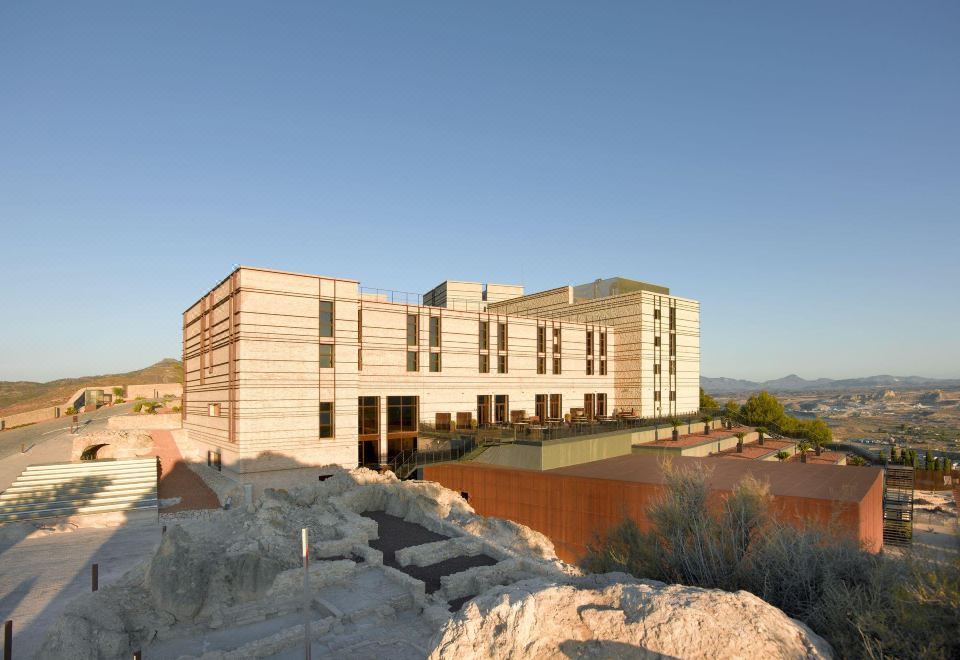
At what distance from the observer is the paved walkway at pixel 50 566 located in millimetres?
13414

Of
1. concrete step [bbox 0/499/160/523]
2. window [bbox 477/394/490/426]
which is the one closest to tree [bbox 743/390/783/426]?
window [bbox 477/394/490/426]

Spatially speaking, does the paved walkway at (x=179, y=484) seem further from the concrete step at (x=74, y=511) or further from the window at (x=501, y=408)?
the window at (x=501, y=408)

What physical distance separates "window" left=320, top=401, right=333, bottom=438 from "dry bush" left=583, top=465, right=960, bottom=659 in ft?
60.3

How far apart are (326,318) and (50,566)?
15815mm

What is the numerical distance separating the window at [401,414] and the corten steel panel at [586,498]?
3.39 m

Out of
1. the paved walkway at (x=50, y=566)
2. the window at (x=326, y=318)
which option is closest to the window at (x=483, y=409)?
the window at (x=326, y=318)

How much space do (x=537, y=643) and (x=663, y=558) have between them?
572cm

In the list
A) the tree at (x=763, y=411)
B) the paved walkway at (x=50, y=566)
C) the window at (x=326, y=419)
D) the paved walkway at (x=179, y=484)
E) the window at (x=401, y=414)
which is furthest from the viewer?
the tree at (x=763, y=411)

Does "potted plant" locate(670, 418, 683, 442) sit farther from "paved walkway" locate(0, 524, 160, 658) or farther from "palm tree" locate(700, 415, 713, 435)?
"paved walkway" locate(0, 524, 160, 658)

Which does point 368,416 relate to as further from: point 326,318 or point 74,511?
point 74,511

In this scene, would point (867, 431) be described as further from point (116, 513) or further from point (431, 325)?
point (116, 513)

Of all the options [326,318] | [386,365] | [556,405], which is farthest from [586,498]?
[326,318]

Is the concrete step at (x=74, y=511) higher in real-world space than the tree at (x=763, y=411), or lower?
lower

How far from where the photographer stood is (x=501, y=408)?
38.8 metres
